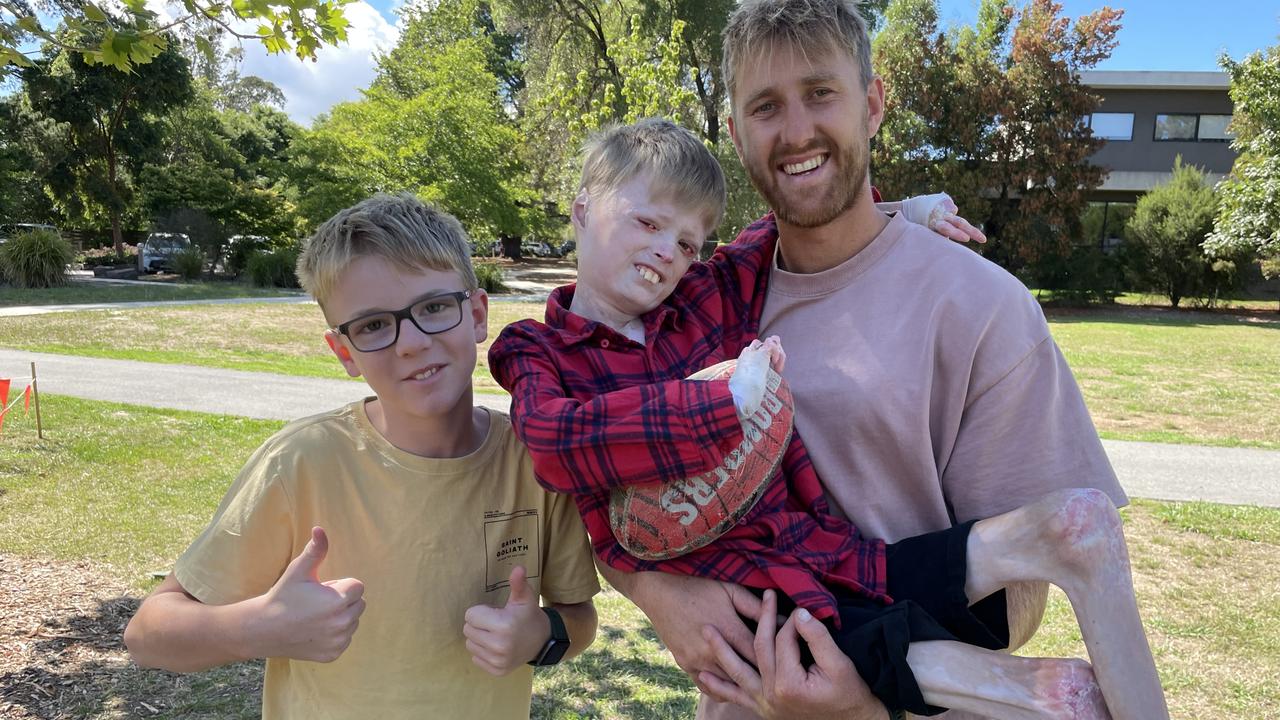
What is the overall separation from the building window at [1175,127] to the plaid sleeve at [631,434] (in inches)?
1437

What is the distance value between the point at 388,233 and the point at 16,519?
601cm

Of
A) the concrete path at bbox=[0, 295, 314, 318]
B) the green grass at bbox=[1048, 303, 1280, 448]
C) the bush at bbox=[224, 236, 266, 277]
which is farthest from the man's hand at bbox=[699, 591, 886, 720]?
the bush at bbox=[224, 236, 266, 277]

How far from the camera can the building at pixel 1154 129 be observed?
30.7 metres

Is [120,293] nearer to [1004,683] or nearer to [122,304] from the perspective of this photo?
[122,304]

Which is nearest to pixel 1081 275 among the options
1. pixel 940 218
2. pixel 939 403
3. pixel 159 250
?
pixel 940 218

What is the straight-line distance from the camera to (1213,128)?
3094 cm

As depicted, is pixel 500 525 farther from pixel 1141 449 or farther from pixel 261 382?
pixel 261 382

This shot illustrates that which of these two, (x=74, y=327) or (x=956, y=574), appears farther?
(x=74, y=327)

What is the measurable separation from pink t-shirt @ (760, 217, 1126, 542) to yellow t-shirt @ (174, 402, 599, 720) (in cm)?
77

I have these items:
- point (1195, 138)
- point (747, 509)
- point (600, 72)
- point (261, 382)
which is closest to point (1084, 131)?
point (1195, 138)

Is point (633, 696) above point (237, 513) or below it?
below

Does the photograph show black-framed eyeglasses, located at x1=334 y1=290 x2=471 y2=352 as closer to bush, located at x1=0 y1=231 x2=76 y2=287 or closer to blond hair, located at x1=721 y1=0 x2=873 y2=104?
blond hair, located at x1=721 y1=0 x2=873 y2=104

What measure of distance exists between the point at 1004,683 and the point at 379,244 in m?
1.59

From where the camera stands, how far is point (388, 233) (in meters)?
1.92
